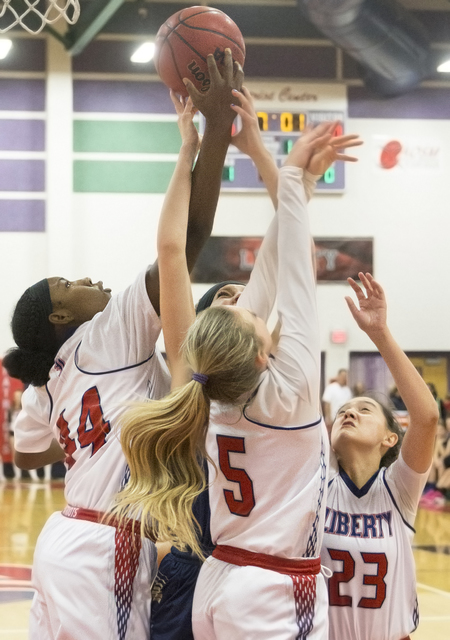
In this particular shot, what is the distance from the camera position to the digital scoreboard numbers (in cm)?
1368

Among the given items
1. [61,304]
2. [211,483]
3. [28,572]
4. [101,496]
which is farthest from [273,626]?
[28,572]

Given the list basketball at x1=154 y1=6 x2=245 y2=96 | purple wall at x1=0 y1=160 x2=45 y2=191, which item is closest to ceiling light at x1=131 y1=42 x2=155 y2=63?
purple wall at x1=0 y1=160 x2=45 y2=191

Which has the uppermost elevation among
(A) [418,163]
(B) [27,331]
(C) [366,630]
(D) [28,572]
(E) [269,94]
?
(E) [269,94]

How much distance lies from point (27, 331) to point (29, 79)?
1184 cm

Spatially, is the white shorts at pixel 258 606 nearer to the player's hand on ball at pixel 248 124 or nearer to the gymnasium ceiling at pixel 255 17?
the player's hand on ball at pixel 248 124

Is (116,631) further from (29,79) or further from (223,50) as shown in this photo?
(29,79)

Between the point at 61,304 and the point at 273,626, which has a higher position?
the point at 61,304

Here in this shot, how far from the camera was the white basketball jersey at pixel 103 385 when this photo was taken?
2.50 m

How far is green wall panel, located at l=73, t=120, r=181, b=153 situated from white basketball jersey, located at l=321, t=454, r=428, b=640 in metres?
11.5

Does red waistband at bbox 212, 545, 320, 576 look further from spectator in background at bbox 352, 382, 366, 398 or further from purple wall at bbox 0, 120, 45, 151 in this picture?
purple wall at bbox 0, 120, 45, 151

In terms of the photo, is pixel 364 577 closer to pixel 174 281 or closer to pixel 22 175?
pixel 174 281

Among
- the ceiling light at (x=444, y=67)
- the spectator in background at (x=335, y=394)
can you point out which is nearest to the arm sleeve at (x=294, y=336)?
the spectator in background at (x=335, y=394)

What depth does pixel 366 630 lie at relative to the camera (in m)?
2.61

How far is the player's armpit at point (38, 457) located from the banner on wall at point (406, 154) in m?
11.9
